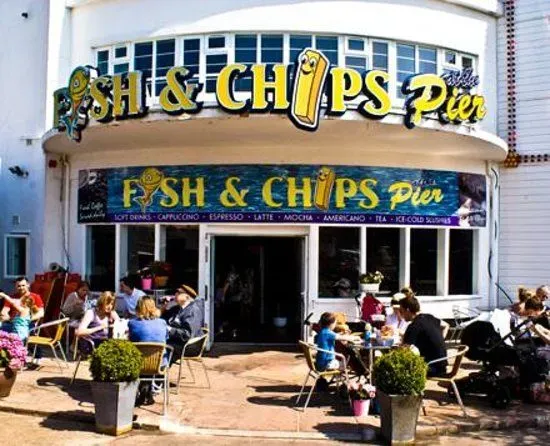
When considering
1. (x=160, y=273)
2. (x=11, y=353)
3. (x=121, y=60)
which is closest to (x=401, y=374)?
(x=11, y=353)

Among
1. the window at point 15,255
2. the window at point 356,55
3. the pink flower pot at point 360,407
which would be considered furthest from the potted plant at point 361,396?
the window at point 15,255

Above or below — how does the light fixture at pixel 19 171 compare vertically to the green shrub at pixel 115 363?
above

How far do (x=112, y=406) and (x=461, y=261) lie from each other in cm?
894

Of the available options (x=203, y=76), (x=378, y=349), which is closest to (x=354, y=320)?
(x=378, y=349)

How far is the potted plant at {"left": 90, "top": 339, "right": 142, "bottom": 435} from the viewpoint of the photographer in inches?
297

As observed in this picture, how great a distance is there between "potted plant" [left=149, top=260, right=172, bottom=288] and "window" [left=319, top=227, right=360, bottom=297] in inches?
117

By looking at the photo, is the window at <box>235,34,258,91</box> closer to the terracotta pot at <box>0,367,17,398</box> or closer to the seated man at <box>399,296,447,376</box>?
the seated man at <box>399,296,447,376</box>

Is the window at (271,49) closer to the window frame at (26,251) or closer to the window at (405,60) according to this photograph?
the window at (405,60)

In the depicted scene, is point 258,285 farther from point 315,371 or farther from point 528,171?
point 315,371

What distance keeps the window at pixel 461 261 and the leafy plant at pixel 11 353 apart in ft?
28.7

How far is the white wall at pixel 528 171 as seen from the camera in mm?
14500

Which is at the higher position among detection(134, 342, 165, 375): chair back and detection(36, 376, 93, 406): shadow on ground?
detection(134, 342, 165, 375): chair back

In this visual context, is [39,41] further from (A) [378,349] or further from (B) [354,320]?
(A) [378,349]

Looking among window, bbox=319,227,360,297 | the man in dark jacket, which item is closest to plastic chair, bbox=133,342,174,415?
the man in dark jacket
